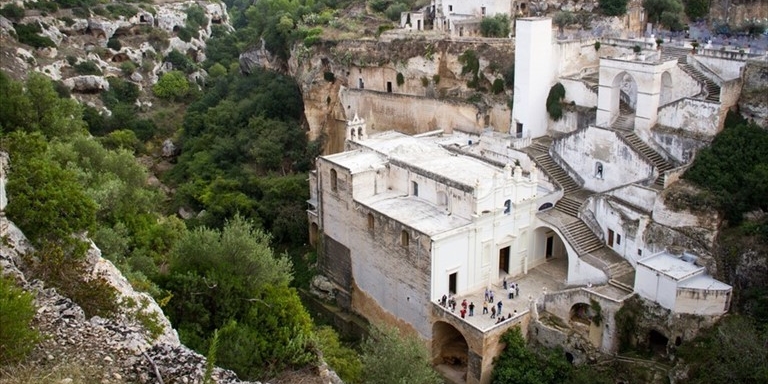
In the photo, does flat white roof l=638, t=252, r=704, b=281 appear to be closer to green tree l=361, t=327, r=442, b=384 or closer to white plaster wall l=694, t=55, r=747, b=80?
green tree l=361, t=327, r=442, b=384

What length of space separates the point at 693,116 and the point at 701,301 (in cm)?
762

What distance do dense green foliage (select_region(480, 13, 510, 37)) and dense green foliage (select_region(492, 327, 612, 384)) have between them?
1962 cm

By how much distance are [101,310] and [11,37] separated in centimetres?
4590

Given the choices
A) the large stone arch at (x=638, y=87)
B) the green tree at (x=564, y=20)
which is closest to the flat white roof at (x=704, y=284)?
the large stone arch at (x=638, y=87)

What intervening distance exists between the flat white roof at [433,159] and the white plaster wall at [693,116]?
631 centimetres

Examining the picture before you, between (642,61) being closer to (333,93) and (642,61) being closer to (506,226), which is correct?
(506,226)

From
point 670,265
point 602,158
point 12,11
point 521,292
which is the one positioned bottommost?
point 521,292

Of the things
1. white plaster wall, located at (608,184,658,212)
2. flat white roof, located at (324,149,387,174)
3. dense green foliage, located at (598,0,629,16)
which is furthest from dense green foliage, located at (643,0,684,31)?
flat white roof, located at (324,149,387,174)

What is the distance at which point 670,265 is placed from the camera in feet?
72.3

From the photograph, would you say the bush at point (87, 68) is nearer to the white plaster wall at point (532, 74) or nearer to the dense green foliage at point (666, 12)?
the white plaster wall at point (532, 74)

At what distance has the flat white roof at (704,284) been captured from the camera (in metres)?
21.0

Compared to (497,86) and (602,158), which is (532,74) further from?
(602,158)

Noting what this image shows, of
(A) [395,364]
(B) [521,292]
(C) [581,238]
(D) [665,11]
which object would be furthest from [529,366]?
(D) [665,11]

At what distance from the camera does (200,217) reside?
35781 millimetres
